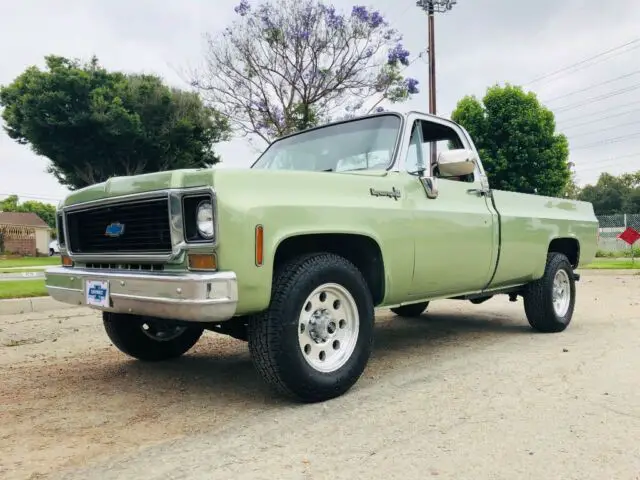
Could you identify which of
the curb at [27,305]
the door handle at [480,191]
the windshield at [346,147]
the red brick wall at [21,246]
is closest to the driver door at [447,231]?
the door handle at [480,191]

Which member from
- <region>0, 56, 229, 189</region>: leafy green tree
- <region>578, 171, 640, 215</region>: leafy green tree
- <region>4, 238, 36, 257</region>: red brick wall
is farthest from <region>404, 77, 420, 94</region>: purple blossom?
<region>578, 171, 640, 215</region>: leafy green tree

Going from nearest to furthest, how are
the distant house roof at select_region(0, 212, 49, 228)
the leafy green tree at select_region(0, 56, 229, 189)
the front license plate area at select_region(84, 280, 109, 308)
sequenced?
the front license plate area at select_region(84, 280, 109, 308) < the leafy green tree at select_region(0, 56, 229, 189) < the distant house roof at select_region(0, 212, 49, 228)

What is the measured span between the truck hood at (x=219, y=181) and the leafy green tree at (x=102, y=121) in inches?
812

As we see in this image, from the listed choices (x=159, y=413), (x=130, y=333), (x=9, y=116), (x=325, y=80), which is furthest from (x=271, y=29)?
(x=159, y=413)

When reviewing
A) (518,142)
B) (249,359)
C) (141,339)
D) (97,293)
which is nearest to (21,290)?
(141,339)

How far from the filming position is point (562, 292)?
611 cm

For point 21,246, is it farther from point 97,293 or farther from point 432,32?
point 97,293

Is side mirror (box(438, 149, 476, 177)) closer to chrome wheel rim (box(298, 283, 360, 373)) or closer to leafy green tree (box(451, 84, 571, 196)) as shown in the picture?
chrome wheel rim (box(298, 283, 360, 373))

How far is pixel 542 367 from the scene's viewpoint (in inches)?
165

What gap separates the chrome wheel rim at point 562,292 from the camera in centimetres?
597

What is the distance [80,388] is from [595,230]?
5.74 metres

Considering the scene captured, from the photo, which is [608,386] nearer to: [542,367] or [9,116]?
[542,367]

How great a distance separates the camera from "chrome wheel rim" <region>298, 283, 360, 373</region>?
3355 mm

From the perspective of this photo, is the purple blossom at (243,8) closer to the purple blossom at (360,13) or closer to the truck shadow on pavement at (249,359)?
the purple blossom at (360,13)
